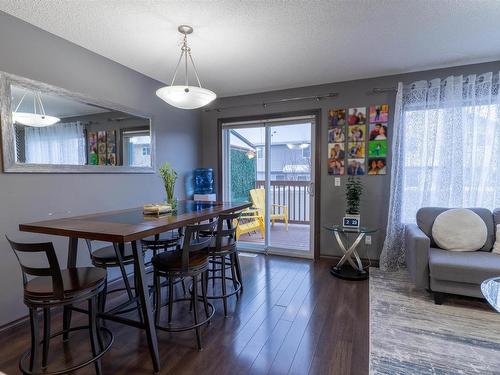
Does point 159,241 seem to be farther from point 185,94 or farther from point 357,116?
point 357,116

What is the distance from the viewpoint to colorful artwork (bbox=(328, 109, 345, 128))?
3.62 meters

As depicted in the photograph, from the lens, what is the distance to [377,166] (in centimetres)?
348

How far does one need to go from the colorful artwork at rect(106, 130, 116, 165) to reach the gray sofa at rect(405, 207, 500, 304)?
3166mm

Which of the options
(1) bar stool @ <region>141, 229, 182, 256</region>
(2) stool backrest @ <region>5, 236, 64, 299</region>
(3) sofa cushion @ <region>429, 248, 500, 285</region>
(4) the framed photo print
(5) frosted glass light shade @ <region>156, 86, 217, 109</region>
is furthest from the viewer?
(4) the framed photo print

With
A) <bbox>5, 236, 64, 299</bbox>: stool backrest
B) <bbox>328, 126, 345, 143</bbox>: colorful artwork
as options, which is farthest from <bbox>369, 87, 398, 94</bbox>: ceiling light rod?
<bbox>5, 236, 64, 299</bbox>: stool backrest

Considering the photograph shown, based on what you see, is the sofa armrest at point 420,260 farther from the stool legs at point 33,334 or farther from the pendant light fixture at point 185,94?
the stool legs at point 33,334

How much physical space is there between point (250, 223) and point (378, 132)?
2280 mm

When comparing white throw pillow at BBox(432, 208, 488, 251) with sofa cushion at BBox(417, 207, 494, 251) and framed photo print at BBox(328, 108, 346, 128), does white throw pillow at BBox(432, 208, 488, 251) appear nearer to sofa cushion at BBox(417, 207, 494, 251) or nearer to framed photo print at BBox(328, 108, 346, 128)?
sofa cushion at BBox(417, 207, 494, 251)

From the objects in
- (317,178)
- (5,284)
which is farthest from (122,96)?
(317,178)

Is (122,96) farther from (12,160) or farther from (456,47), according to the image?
(456,47)

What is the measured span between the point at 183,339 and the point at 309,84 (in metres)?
3.34

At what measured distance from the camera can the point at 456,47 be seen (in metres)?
2.67

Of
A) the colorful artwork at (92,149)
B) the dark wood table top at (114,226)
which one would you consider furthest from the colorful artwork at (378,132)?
the colorful artwork at (92,149)

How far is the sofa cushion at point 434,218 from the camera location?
2.74 metres
